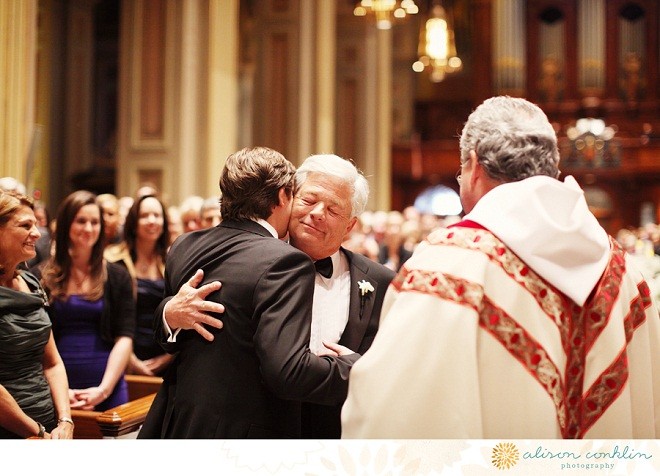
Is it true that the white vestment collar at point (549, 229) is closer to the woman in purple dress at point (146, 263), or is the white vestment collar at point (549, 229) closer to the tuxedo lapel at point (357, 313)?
the tuxedo lapel at point (357, 313)

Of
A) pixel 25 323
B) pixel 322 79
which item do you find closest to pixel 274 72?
pixel 322 79

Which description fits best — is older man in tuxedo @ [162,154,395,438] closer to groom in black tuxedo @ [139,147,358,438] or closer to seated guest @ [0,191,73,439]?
groom in black tuxedo @ [139,147,358,438]

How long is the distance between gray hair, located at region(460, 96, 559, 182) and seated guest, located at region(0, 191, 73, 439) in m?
1.63

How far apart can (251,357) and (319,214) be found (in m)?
0.52

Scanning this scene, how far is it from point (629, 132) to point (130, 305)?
15328 millimetres

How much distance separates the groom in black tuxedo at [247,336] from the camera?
6.98ft

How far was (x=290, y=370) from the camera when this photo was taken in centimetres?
209

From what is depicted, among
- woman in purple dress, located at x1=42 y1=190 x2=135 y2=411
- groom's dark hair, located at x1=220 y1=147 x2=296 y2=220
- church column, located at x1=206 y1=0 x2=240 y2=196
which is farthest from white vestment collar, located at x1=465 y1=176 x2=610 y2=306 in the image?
church column, located at x1=206 y1=0 x2=240 y2=196

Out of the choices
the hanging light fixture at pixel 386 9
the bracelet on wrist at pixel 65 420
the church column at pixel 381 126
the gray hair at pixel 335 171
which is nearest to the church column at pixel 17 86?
the bracelet on wrist at pixel 65 420

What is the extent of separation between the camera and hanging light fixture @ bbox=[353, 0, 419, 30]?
34.0 ft

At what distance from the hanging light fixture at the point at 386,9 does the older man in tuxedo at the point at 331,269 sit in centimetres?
812

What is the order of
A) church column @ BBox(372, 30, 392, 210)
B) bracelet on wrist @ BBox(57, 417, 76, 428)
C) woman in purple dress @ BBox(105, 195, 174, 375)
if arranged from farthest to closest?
church column @ BBox(372, 30, 392, 210), woman in purple dress @ BBox(105, 195, 174, 375), bracelet on wrist @ BBox(57, 417, 76, 428)

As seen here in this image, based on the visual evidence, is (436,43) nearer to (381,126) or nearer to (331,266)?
(381,126)

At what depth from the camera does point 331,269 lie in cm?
268
